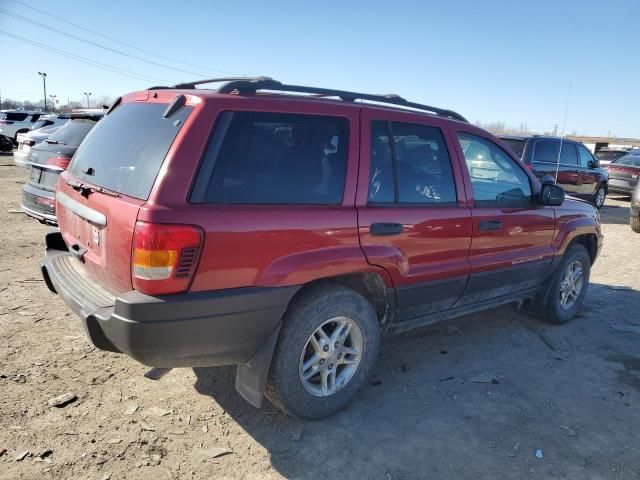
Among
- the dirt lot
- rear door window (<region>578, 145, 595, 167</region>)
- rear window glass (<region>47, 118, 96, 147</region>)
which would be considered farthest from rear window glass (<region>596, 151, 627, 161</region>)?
rear window glass (<region>47, 118, 96, 147</region>)

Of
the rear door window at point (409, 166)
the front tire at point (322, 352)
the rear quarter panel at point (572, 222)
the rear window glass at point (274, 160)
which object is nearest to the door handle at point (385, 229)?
the rear door window at point (409, 166)

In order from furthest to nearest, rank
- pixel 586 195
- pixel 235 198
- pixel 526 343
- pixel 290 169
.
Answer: pixel 586 195
pixel 526 343
pixel 290 169
pixel 235 198

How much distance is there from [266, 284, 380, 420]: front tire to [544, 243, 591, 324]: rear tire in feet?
8.05

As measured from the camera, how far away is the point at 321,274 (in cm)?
275

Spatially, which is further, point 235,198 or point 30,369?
point 30,369

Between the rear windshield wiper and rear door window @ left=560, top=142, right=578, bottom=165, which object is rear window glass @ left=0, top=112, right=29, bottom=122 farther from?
the rear windshield wiper

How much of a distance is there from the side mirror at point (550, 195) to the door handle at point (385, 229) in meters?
1.80

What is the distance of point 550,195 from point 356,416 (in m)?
2.61

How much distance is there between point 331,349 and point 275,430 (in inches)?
23.2

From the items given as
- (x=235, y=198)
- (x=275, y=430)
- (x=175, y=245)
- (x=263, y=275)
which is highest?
(x=235, y=198)

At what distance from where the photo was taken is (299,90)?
9.66ft

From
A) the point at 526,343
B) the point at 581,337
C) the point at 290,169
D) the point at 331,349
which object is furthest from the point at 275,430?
the point at 581,337

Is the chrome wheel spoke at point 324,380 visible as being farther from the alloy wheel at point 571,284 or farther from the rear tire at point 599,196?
Result: the rear tire at point 599,196

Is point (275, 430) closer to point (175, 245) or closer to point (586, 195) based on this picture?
point (175, 245)
